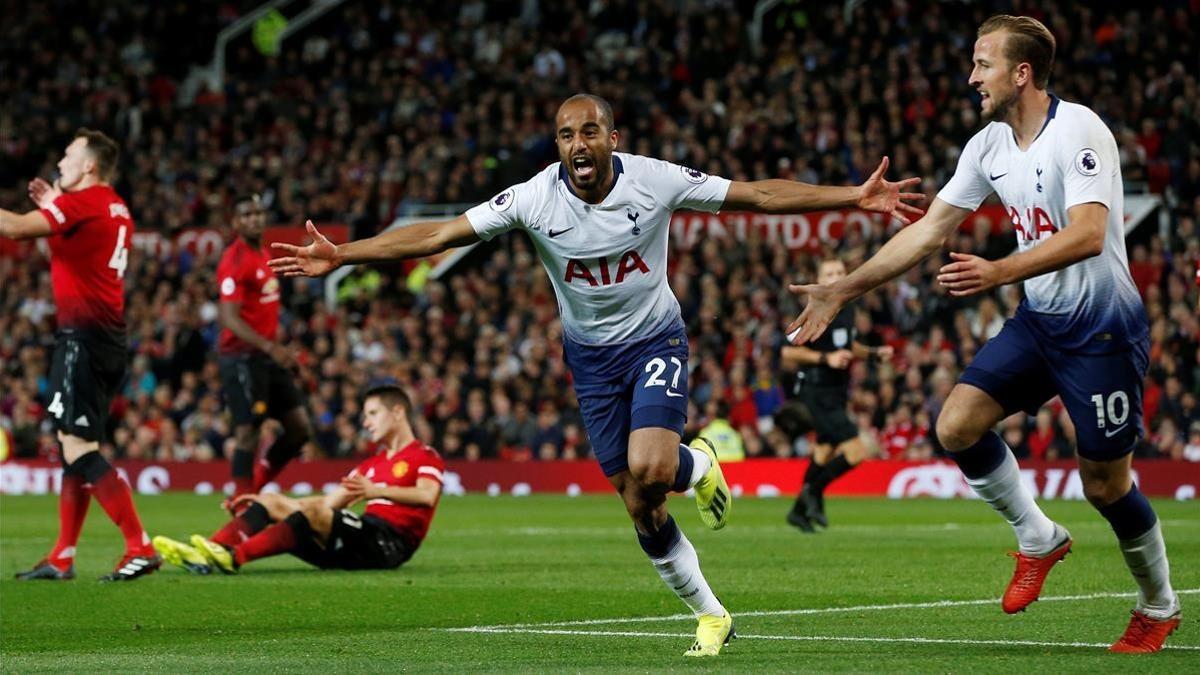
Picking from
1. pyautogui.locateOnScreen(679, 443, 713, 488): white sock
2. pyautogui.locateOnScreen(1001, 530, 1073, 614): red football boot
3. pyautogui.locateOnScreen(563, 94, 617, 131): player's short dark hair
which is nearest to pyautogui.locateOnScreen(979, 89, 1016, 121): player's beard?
pyautogui.locateOnScreen(563, 94, 617, 131): player's short dark hair

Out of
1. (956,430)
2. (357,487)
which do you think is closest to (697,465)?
(956,430)

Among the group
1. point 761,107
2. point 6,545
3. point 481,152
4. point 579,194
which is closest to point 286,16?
point 481,152

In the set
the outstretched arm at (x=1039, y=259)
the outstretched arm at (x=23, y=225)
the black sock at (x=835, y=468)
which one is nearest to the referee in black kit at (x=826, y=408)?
the black sock at (x=835, y=468)

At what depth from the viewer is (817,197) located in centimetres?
817

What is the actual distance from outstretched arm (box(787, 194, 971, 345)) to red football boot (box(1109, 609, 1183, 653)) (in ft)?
5.54

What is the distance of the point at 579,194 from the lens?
324 inches

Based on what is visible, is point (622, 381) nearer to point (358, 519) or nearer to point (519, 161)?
point (358, 519)

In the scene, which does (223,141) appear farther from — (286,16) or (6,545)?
(6,545)

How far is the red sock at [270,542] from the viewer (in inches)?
474

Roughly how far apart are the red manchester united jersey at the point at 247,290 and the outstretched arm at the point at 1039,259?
887 cm

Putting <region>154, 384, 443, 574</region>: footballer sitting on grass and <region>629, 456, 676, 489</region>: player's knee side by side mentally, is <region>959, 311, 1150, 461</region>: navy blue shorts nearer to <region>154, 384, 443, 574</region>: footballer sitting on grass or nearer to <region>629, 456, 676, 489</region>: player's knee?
<region>629, 456, 676, 489</region>: player's knee

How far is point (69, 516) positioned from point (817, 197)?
6.11 metres

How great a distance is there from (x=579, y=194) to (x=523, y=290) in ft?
66.2

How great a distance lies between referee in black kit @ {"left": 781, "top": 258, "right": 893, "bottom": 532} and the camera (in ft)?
53.3
